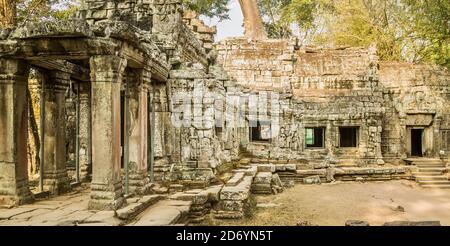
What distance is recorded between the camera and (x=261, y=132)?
17.3 m

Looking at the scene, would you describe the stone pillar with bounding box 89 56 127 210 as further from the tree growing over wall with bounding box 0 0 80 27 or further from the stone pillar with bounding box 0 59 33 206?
the tree growing over wall with bounding box 0 0 80 27

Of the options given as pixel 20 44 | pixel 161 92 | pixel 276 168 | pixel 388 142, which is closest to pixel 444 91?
pixel 388 142

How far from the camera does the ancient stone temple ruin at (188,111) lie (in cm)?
599

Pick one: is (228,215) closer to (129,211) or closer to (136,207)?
(136,207)

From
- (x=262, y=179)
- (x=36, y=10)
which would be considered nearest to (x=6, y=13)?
(x=36, y=10)

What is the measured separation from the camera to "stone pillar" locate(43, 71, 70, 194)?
7.45 meters

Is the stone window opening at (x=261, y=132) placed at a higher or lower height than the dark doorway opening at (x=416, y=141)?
higher

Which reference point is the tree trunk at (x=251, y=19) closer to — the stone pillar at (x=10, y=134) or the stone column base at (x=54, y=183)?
the stone column base at (x=54, y=183)

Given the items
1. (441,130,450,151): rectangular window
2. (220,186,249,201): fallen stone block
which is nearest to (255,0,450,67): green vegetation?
(441,130,450,151): rectangular window

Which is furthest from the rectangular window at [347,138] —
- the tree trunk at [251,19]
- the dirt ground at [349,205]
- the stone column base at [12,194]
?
the stone column base at [12,194]

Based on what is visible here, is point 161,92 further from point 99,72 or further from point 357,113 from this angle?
point 357,113

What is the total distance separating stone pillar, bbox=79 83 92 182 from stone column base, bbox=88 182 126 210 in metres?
3.57

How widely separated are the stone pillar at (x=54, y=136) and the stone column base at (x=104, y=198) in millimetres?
2070

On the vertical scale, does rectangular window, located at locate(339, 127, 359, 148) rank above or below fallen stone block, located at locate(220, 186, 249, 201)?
above
